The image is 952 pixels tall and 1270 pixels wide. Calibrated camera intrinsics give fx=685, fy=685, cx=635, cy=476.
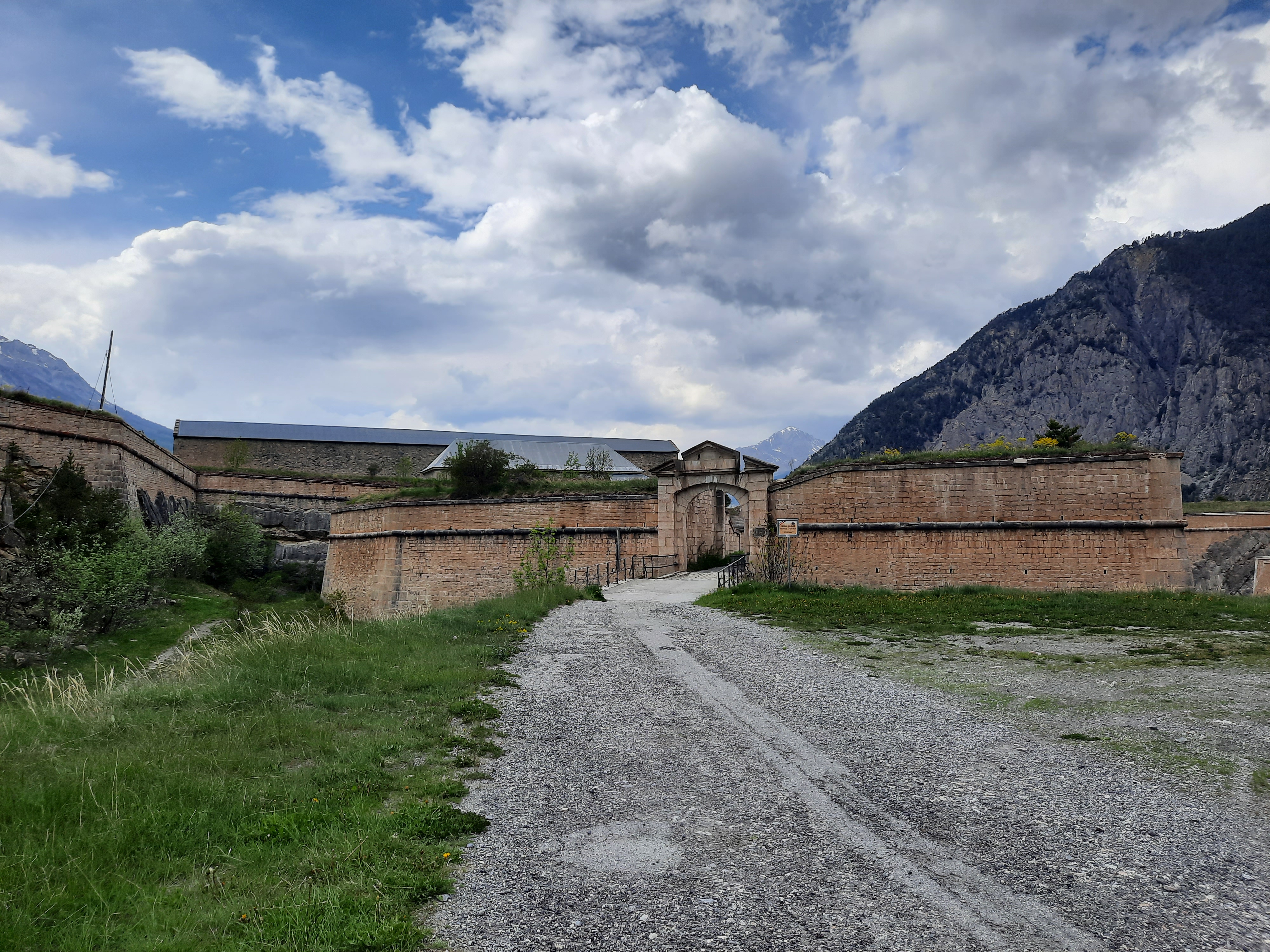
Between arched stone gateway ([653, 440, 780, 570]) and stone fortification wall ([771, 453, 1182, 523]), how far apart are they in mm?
718

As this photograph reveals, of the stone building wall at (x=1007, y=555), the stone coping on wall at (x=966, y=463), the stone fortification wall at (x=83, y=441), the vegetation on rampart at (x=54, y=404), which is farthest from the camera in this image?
the vegetation on rampart at (x=54, y=404)

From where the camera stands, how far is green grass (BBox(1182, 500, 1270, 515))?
2988cm

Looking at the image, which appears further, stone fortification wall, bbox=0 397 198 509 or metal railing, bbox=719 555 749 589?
stone fortification wall, bbox=0 397 198 509

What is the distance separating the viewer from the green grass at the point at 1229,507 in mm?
29875

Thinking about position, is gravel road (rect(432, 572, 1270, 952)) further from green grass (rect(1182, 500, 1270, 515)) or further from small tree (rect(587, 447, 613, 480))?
small tree (rect(587, 447, 613, 480))

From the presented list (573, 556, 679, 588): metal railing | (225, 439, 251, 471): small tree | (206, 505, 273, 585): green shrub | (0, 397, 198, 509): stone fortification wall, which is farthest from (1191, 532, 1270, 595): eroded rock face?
(225, 439, 251, 471): small tree

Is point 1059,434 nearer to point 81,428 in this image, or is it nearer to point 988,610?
point 988,610

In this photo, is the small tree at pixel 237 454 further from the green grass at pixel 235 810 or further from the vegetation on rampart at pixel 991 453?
the green grass at pixel 235 810

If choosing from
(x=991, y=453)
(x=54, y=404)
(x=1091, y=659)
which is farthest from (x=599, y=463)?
(x=1091, y=659)

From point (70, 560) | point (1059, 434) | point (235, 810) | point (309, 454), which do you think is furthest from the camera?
point (309, 454)

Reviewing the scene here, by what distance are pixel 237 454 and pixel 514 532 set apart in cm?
3080

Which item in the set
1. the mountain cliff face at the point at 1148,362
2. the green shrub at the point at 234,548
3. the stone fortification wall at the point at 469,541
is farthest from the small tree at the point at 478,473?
the mountain cliff face at the point at 1148,362

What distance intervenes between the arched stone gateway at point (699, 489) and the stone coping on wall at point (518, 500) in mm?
835

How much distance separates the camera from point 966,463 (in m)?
18.8
